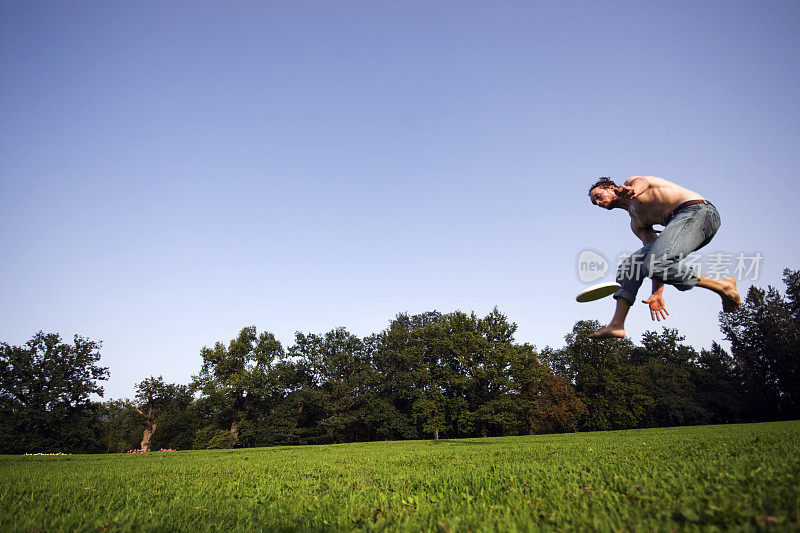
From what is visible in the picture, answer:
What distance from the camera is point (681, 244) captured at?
156 inches

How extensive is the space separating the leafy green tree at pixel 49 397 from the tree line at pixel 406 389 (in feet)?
0.42

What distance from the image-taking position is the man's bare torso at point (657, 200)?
426 centimetres

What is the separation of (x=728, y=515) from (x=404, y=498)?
2206mm

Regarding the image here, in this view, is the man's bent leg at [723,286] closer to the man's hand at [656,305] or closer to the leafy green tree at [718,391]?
the man's hand at [656,305]

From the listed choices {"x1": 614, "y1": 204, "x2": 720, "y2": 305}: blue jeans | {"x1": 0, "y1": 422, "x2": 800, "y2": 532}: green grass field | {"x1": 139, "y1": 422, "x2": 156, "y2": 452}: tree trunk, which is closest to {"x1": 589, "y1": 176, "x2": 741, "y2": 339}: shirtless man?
{"x1": 614, "y1": 204, "x2": 720, "y2": 305}: blue jeans

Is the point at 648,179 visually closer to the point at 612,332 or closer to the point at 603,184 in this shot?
the point at 603,184

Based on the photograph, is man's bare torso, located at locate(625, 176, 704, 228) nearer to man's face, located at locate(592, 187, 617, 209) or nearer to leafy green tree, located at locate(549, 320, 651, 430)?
man's face, located at locate(592, 187, 617, 209)

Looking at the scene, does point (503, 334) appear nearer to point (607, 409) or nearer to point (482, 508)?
point (607, 409)

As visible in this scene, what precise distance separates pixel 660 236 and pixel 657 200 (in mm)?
544

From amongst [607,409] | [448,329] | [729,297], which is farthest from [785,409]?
[729,297]

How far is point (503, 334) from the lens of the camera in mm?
49156

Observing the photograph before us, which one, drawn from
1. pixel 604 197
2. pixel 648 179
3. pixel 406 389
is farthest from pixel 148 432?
pixel 648 179

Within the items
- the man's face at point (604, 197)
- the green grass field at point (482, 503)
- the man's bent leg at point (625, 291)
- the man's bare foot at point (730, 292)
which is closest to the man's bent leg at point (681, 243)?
the man's bent leg at point (625, 291)

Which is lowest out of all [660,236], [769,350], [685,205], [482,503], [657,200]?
[482,503]
